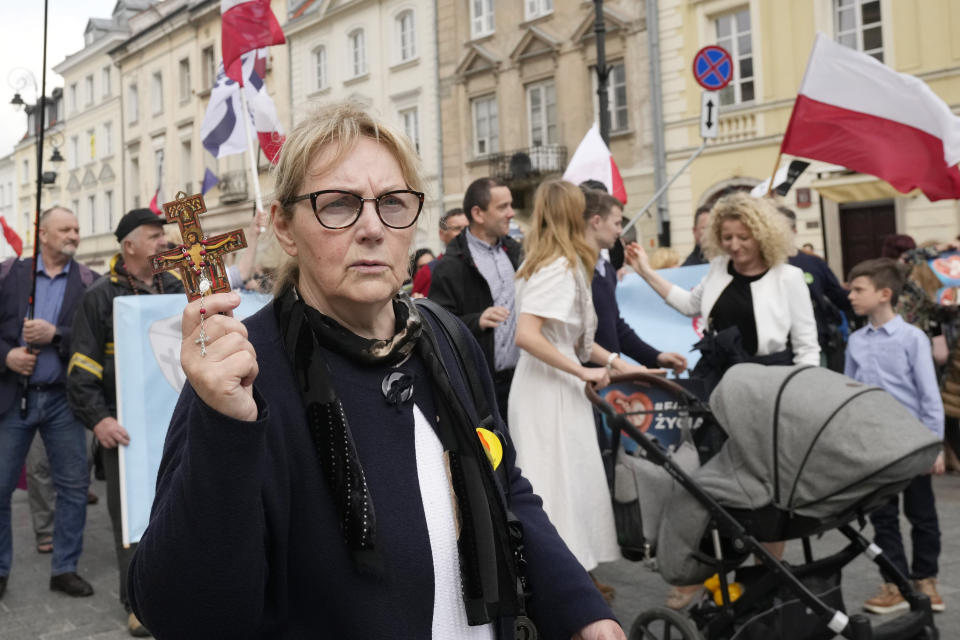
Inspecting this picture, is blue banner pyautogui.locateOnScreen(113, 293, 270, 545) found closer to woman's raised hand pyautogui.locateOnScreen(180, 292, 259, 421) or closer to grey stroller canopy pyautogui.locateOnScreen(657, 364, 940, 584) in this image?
grey stroller canopy pyautogui.locateOnScreen(657, 364, 940, 584)

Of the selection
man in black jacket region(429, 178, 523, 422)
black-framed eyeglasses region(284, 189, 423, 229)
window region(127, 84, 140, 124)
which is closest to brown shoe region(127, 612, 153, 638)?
man in black jacket region(429, 178, 523, 422)

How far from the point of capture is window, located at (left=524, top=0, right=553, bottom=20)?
24016 mm

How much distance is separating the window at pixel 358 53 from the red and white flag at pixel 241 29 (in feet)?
77.6

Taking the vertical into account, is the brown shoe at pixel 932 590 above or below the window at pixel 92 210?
below

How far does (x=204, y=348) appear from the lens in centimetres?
135

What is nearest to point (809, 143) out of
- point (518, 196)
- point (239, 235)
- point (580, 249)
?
point (580, 249)

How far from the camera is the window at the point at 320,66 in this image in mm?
31781

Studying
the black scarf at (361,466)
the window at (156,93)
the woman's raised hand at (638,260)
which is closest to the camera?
the black scarf at (361,466)

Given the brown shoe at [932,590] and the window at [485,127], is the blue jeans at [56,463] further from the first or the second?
the window at [485,127]

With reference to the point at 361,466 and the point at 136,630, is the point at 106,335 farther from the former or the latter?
the point at 361,466

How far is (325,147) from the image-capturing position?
1780 mm

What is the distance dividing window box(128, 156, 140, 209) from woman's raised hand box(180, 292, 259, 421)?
4399 centimetres

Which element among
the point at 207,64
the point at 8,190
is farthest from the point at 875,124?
the point at 8,190

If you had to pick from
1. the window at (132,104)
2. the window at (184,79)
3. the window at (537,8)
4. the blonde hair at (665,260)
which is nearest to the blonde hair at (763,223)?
the blonde hair at (665,260)
